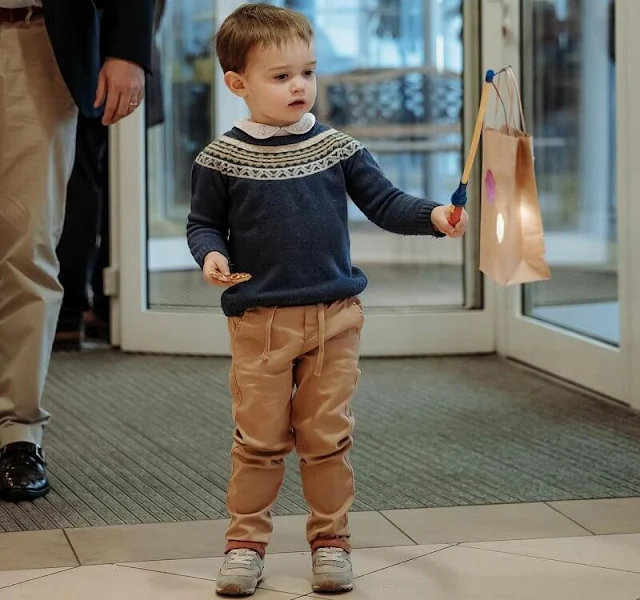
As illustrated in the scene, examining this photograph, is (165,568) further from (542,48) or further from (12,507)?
(542,48)

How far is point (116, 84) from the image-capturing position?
6.65ft

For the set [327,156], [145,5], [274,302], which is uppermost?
[145,5]

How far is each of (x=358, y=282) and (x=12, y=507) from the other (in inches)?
29.2

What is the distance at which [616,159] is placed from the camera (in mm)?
2771

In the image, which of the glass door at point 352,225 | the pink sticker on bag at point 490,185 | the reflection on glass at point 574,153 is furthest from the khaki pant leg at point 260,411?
the glass door at point 352,225

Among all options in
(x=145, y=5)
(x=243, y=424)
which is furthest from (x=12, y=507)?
(x=145, y=5)

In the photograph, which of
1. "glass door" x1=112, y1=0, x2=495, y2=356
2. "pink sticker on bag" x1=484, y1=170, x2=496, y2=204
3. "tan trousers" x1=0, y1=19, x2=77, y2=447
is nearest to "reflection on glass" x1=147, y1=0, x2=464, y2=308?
"glass door" x1=112, y1=0, x2=495, y2=356

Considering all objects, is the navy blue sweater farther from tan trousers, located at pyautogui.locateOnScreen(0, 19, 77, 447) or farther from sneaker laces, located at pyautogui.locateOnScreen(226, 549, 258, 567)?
→ tan trousers, located at pyautogui.locateOnScreen(0, 19, 77, 447)

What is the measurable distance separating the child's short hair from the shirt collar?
72 millimetres

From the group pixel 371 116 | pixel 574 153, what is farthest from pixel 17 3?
pixel 371 116

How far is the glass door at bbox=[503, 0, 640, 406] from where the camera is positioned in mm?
2930

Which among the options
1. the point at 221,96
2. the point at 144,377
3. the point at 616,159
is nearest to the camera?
the point at 616,159

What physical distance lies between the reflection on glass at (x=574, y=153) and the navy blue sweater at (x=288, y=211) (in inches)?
57.1

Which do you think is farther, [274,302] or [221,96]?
[221,96]
